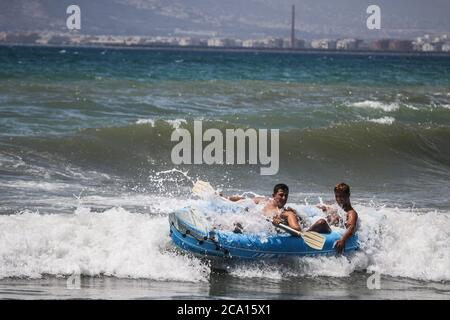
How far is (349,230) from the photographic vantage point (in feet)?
35.1

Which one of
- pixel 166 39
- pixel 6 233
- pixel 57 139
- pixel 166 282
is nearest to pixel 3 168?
pixel 57 139

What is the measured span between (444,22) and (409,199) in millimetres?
66967

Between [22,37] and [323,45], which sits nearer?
[22,37]

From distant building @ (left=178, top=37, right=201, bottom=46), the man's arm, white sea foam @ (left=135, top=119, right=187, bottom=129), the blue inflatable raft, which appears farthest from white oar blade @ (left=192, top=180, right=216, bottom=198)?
distant building @ (left=178, top=37, right=201, bottom=46)

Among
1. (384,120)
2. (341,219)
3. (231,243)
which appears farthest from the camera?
(384,120)

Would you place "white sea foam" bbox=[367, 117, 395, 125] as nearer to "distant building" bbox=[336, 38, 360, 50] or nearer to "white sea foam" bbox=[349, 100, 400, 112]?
"white sea foam" bbox=[349, 100, 400, 112]

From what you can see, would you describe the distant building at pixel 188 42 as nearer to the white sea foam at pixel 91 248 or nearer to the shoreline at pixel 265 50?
the shoreline at pixel 265 50

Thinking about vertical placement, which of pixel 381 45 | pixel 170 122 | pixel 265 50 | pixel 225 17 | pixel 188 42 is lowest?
pixel 265 50

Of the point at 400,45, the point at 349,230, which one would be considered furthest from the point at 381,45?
the point at 349,230

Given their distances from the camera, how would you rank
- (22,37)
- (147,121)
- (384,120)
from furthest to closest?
(22,37)
(384,120)
(147,121)

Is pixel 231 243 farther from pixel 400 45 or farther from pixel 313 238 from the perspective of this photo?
pixel 400 45

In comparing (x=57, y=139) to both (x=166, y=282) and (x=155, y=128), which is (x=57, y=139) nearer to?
(x=155, y=128)

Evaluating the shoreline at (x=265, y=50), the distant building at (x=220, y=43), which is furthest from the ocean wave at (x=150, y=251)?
the distant building at (x=220, y=43)

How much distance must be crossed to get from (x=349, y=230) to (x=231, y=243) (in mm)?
1426
